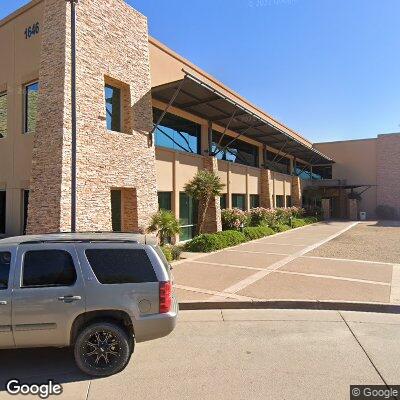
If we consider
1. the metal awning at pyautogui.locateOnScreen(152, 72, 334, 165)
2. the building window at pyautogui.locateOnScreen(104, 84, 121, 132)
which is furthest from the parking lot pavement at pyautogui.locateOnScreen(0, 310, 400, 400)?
the metal awning at pyautogui.locateOnScreen(152, 72, 334, 165)

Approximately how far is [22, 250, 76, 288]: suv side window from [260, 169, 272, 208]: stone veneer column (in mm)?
26410

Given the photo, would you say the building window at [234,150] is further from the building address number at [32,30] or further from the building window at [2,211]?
the building window at [2,211]

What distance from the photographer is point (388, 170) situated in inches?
1823

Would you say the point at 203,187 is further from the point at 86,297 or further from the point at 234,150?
the point at 86,297

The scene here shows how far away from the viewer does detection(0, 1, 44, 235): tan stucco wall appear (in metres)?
14.3

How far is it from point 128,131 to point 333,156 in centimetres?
4059

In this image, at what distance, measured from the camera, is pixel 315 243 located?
19906mm

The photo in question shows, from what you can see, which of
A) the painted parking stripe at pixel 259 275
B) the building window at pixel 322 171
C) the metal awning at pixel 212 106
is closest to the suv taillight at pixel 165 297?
the painted parking stripe at pixel 259 275

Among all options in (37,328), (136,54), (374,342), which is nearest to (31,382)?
(37,328)

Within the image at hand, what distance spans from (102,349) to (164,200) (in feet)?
42.9

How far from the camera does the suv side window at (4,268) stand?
16.3 feet

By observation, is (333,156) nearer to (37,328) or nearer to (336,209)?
(336,209)

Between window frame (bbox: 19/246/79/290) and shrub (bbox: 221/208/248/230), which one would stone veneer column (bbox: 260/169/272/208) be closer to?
shrub (bbox: 221/208/248/230)

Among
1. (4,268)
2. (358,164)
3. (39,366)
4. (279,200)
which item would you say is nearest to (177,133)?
(4,268)
